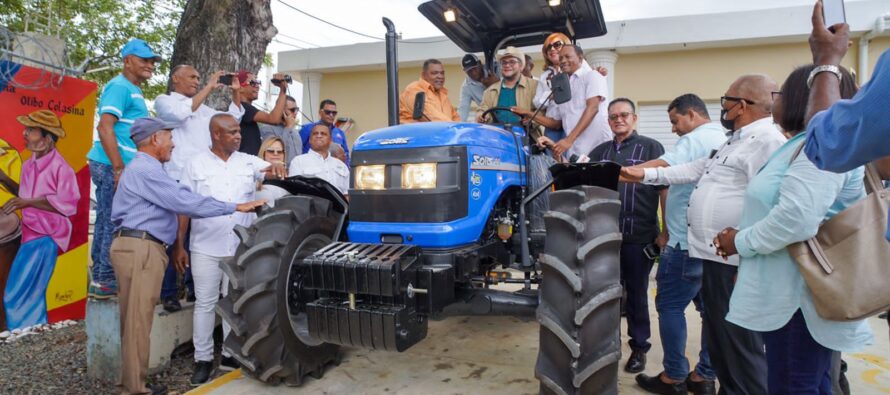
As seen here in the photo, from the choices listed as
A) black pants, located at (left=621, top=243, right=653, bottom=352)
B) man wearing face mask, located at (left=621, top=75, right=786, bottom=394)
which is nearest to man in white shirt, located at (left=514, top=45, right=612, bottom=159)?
black pants, located at (left=621, top=243, right=653, bottom=352)

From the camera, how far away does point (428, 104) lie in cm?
398

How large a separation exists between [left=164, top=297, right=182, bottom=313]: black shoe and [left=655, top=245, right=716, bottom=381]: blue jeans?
3.41 meters

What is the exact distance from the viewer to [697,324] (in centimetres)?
488

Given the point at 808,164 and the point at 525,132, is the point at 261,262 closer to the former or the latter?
the point at 525,132

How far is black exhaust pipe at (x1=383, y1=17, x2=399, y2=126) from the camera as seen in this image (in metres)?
3.68

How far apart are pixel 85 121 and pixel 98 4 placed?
1147cm

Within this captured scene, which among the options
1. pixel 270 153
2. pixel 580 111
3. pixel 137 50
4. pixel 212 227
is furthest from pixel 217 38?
pixel 580 111

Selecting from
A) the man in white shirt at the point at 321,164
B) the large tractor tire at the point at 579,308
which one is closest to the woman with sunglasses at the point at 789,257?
the large tractor tire at the point at 579,308

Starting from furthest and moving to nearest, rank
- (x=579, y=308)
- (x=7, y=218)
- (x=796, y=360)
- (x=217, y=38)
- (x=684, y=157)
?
1. (x=217, y=38)
2. (x=7, y=218)
3. (x=684, y=157)
4. (x=579, y=308)
5. (x=796, y=360)

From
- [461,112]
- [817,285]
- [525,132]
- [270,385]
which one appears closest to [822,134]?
[817,285]

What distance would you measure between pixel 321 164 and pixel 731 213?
3481 mm

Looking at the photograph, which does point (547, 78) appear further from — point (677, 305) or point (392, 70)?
point (677, 305)

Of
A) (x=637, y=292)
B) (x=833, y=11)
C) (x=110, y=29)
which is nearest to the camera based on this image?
(x=833, y=11)

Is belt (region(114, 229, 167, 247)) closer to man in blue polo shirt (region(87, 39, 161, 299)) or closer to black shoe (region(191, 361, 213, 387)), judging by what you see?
man in blue polo shirt (region(87, 39, 161, 299))
